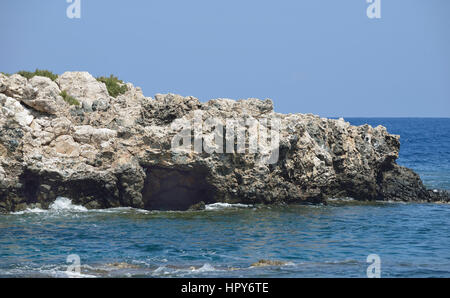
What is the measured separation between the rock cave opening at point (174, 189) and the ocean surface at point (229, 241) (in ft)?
4.22

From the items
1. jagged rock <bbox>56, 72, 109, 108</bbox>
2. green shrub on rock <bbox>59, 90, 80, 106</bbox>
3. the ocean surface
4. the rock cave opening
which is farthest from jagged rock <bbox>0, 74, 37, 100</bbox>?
jagged rock <bbox>56, 72, 109, 108</bbox>

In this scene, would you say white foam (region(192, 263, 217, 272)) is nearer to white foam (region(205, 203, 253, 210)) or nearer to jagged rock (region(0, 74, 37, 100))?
white foam (region(205, 203, 253, 210))

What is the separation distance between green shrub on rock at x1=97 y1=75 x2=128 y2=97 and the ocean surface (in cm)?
1563

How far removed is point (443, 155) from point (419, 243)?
4866cm

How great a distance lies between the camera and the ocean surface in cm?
2030

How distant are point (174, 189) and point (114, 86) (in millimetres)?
15119

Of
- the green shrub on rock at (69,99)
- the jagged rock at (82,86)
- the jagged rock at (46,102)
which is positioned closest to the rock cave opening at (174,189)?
the jagged rock at (46,102)

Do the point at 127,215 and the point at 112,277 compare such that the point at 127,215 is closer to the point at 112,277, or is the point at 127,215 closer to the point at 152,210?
the point at 152,210

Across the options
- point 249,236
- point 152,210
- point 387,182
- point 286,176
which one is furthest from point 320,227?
point 387,182
